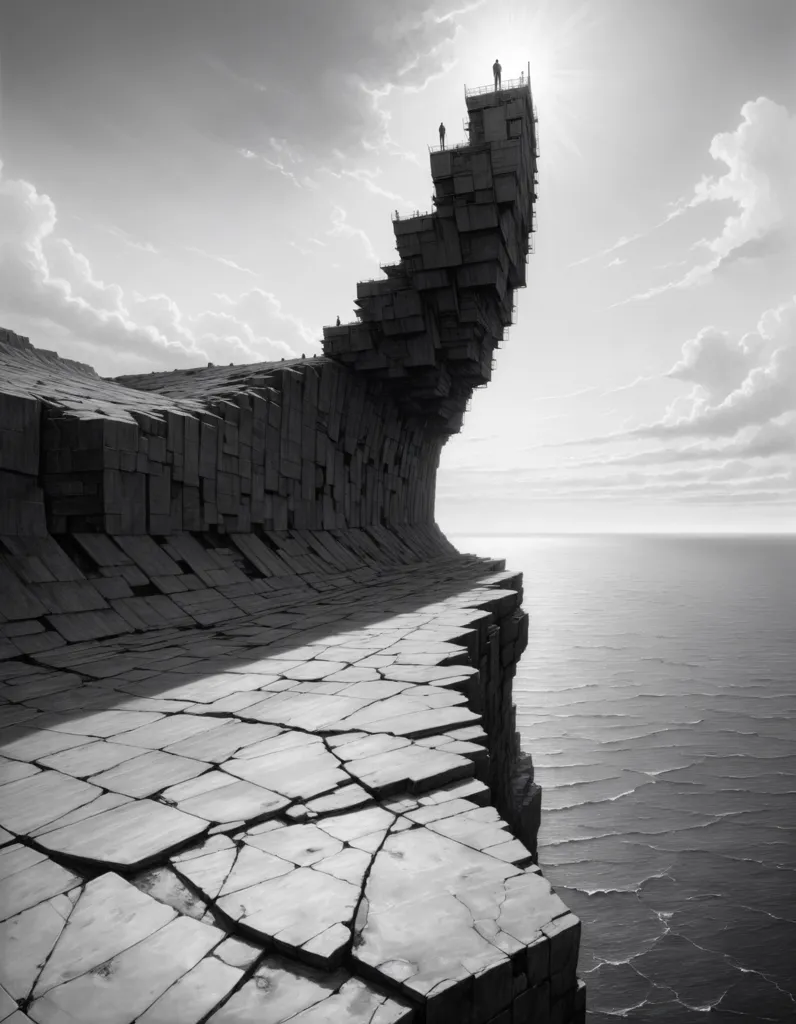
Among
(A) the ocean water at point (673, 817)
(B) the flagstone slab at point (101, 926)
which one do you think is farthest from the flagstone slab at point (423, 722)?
(A) the ocean water at point (673, 817)

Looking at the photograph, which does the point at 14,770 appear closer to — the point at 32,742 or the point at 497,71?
the point at 32,742

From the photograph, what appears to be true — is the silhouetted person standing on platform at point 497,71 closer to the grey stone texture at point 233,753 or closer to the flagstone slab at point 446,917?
the grey stone texture at point 233,753

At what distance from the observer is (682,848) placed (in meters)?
13.9

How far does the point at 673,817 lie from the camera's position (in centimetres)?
1526

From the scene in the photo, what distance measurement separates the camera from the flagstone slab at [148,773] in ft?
10.1

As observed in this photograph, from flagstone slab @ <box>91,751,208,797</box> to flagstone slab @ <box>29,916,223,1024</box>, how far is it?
1140 millimetres

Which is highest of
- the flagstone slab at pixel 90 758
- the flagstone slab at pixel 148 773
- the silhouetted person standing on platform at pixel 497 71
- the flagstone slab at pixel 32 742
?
the silhouetted person standing on platform at pixel 497 71

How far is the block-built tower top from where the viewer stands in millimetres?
15977

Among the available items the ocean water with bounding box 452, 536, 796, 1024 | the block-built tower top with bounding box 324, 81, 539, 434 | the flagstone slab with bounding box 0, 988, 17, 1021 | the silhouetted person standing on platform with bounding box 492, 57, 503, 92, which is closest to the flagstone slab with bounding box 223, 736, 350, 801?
the flagstone slab with bounding box 0, 988, 17, 1021

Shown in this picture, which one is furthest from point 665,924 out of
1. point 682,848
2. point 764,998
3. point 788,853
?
point 788,853

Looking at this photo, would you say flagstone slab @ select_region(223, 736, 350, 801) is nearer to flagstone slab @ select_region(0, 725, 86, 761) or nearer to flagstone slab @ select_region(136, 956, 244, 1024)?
flagstone slab @ select_region(136, 956, 244, 1024)

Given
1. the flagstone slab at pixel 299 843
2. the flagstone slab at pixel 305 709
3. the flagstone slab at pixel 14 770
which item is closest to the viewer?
the flagstone slab at pixel 299 843

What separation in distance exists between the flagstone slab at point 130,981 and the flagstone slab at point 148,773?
3.74 feet

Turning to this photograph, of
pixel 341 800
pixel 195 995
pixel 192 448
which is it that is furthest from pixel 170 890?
pixel 192 448
